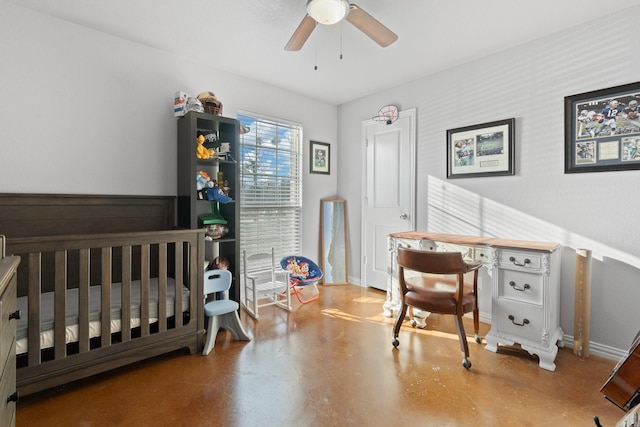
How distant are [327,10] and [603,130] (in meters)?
2.20

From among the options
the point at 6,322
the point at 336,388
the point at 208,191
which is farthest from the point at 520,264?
the point at 6,322

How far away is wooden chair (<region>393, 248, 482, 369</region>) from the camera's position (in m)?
2.10

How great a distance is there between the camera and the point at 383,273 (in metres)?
3.80

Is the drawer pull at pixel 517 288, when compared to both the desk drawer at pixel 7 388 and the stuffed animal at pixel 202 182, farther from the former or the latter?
the desk drawer at pixel 7 388

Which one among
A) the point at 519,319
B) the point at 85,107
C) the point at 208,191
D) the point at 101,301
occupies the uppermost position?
the point at 85,107

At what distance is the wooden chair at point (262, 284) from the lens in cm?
304

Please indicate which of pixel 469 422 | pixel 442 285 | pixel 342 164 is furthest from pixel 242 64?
pixel 469 422

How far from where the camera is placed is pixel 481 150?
2920mm

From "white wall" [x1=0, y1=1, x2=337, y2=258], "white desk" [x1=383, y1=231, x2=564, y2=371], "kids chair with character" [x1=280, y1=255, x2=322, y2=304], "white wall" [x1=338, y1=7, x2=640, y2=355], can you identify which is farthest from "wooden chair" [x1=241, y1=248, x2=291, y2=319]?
"white desk" [x1=383, y1=231, x2=564, y2=371]

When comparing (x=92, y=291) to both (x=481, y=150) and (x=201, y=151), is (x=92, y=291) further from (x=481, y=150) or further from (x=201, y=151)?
(x=481, y=150)

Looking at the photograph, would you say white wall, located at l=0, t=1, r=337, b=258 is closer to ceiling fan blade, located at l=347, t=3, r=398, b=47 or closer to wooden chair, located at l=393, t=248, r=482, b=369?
ceiling fan blade, located at l=347, t=3, r=398, b=47

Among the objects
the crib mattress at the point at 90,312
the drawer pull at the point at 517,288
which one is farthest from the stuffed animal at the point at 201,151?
Answer: the drawer pull at the point at 517,288

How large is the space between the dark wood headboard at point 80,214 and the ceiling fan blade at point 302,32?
1.76m

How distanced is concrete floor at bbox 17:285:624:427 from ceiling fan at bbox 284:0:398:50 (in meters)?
2.22
